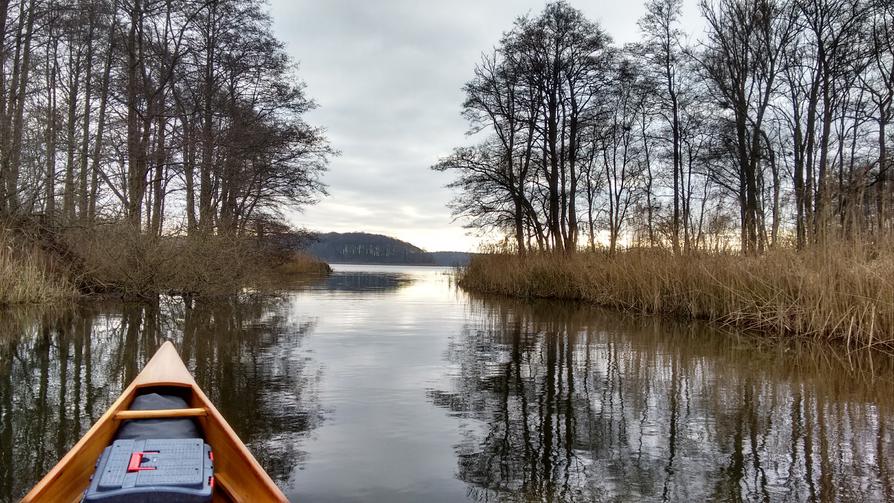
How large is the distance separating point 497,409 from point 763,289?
25.2ft

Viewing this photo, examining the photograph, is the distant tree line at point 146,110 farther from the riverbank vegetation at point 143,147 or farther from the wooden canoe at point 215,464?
the wooden canoe at point 215,464

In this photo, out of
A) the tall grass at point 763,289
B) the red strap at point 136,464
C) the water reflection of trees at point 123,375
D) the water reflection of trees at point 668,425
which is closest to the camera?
the red strap at point 136,464

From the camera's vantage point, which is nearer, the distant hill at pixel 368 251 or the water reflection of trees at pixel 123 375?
the water reflection of trees at pixel 123 375

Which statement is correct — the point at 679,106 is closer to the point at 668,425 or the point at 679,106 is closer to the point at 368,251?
the point at 668,425

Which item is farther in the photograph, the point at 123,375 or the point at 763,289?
the point at 763,289

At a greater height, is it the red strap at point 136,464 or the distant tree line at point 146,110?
the distant tree line at point 146,110

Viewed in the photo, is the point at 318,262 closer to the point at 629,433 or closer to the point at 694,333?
the point at 694,333

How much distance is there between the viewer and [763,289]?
1042 centimetres

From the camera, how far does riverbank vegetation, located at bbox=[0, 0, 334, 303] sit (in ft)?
43.3

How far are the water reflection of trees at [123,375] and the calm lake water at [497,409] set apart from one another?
27mm

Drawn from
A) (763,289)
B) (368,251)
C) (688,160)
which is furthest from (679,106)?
(368,251)

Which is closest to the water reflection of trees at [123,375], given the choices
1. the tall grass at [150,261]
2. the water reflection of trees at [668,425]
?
the water reflection of trees at [668,425]

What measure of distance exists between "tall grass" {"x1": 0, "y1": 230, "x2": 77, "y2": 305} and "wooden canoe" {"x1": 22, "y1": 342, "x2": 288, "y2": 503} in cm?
1053

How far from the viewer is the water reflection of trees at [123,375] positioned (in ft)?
12.1
